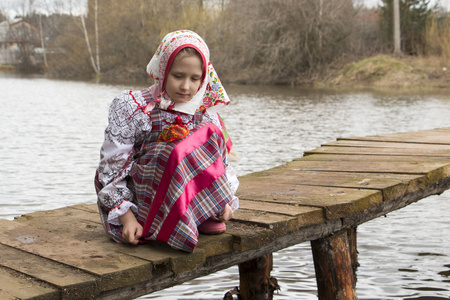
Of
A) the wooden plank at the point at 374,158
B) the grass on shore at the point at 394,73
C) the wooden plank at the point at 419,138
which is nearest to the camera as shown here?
the wooden plank at the point at 374,158

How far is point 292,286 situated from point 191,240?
2.15 metres

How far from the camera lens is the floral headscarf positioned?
9.02 feet

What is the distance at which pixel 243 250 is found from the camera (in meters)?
2.94

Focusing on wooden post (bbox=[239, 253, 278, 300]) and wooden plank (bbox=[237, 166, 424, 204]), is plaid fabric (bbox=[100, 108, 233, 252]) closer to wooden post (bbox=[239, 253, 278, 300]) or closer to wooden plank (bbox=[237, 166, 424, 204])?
wooden post (bbox=[239, 253, 278, 300])

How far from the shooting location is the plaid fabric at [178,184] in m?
2.66

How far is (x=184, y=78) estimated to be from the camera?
2824 mm

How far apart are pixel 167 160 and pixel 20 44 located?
61.1 meters

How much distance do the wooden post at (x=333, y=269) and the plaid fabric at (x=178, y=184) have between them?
1162mm

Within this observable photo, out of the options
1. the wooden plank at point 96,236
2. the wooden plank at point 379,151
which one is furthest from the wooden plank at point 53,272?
the wooden plank at point 379,151

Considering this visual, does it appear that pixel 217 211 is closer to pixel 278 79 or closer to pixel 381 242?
pixel 381 242

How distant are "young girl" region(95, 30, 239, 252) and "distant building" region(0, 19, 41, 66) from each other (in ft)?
177

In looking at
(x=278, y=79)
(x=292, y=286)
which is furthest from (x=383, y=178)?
(x=278, y=79)

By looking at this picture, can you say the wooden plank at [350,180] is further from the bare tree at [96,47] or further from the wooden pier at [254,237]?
the bare tree at [96,47]

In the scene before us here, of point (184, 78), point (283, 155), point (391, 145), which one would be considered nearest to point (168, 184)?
point (184, 78)
